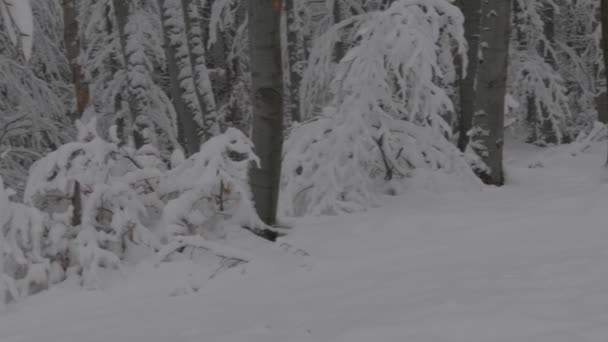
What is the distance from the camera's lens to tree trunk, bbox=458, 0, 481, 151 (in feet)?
26.2

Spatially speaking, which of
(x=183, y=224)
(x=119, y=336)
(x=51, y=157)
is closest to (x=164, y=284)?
(x=183, y=224)

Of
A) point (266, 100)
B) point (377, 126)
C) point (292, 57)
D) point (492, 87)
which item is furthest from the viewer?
point (292, 57)

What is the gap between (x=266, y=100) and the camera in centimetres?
421

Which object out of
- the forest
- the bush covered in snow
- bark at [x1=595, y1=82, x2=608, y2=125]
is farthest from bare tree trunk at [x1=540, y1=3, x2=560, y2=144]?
the bush covered in snow

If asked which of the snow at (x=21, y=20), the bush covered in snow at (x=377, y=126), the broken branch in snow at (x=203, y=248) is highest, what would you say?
the snow at (x=21, y=20)

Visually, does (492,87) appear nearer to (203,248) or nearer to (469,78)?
(469,78)

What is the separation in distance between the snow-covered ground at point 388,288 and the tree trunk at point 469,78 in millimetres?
3200

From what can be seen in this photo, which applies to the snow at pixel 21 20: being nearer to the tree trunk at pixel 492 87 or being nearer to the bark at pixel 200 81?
the tree trunk at pixel 492 87

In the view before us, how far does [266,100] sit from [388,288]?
76.7 inches

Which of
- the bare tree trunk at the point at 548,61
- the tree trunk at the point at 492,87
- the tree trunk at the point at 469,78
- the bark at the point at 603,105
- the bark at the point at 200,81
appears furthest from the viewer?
the bare tree trunk at the point at 548,61

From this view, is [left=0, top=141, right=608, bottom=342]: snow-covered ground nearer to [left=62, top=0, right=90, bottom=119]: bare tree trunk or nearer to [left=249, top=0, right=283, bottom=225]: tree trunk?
[left=249, top=0, right=283, bottom=225]: tree trunk

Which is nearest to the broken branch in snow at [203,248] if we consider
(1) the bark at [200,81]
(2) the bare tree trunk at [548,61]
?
(1) the bark at [200,81]

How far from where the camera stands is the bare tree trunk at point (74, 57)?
21.8 ft

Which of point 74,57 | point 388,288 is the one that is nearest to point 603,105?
point 74,57
